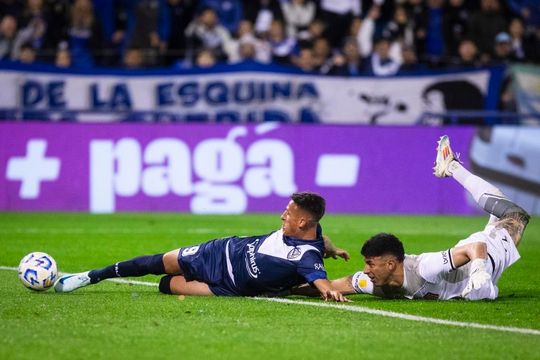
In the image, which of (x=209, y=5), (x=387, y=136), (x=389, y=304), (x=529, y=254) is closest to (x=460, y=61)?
(x=387, y=136)

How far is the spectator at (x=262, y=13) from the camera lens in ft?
74.8

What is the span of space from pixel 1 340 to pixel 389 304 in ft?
11.5

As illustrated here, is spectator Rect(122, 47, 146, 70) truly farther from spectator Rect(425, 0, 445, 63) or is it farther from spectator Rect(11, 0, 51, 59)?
spectator Rect(425, 0, 445, 63)

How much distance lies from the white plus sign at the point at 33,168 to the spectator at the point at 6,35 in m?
2.42

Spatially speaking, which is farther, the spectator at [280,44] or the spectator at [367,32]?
the spectator at [367,32]

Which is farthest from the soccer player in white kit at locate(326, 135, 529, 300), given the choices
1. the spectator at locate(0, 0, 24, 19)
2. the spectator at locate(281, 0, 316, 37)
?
the spectator at locate(0, 0, 24, 19)

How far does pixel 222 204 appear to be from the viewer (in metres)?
20.1

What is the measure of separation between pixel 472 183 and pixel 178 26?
1248 centimetres

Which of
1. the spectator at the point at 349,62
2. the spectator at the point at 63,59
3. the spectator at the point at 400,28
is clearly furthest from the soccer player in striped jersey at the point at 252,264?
the spectator at the point at 400,28

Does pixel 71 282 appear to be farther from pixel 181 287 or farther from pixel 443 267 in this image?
pixel 443 267

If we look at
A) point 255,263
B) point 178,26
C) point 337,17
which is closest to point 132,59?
point 178,26

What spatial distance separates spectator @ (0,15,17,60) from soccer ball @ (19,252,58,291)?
12.1 meters

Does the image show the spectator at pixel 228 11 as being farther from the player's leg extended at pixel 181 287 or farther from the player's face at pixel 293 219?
the player's face at pixel 293 219

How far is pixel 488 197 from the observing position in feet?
35.0
